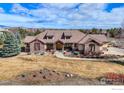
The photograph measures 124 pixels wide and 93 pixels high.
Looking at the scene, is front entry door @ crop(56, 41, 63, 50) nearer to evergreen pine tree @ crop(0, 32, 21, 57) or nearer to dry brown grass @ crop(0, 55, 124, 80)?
dry brown grass @ crop(0, 55, 124, 80)

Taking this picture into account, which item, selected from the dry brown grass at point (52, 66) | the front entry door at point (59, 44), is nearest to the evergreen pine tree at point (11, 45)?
the dry brown grass at point (52, 66)

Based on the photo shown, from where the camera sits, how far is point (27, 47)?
553 centimetres

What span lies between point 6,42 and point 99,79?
1.90 meters

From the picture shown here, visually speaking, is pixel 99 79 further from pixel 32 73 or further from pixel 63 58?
pixel 32 73

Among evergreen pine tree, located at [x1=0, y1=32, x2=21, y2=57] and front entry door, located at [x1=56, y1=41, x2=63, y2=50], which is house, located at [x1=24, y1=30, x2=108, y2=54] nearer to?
front entry door, located at [x1=56, y1=41, x2=63, y2=50]

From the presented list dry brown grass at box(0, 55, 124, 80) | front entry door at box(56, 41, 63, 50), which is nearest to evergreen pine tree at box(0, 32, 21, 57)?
dry brown grass at box(0, 55, 124, 80)

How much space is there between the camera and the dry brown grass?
5.50m

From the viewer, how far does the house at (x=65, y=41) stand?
5504mm

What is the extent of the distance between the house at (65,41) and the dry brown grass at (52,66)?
8.6 inches

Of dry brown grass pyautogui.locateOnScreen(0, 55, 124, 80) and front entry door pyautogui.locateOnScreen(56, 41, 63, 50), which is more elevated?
front entry door pyautogui.locateOnScreen(56, 41, 63, 50)

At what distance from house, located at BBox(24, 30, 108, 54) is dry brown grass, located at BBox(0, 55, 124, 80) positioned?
0.22m

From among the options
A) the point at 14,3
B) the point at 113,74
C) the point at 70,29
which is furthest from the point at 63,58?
the point at 14,3

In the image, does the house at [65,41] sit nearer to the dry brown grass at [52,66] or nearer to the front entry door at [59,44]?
the front entry door at [59,44]

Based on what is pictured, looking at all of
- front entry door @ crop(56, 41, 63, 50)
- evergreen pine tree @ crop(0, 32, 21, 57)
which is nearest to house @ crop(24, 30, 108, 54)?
front entry door @ crop(56, 41, 63, 50)
